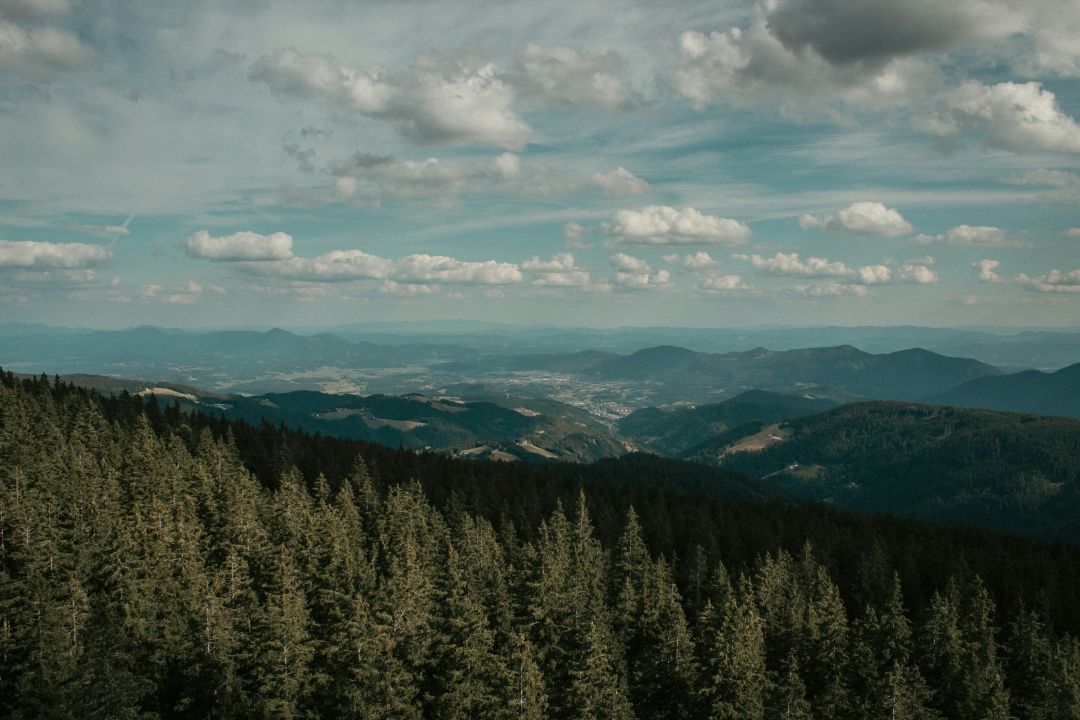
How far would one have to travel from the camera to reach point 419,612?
56.6 m

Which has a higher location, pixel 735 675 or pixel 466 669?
pixel 466 669

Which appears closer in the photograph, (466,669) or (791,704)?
(466,669)

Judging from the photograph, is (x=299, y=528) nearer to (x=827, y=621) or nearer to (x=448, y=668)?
(x=448, y=668)

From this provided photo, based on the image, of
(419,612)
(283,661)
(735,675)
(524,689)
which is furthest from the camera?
(735,675)

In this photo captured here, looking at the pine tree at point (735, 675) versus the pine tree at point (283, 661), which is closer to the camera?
the pine tree at point (283, 661)

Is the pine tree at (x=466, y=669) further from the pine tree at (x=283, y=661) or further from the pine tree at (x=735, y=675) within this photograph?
the pine tree at (x=735, y=675)

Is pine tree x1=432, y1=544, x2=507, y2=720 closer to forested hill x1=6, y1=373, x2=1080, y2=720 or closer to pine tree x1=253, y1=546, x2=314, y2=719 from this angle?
forested hill x1=6, y1=373, x2=1080, y2=720

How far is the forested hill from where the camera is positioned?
49344mm

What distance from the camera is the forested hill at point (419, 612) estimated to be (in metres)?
49.3

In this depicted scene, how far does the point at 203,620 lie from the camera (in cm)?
5150

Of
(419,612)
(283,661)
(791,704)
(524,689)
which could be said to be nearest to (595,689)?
(524,689)

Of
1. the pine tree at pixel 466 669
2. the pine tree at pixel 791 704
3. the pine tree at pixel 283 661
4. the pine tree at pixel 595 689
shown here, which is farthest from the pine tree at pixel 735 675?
the pine tree at pixel 283 661

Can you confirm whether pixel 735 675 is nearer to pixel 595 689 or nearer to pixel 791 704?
pixel 791 704

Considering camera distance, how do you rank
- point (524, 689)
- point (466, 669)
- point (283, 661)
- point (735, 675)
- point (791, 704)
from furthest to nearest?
1. point (735, 675)
2. point (791, 704)
3. point (466, 669)
4. point (283, 661)
5. point (524, 689)
